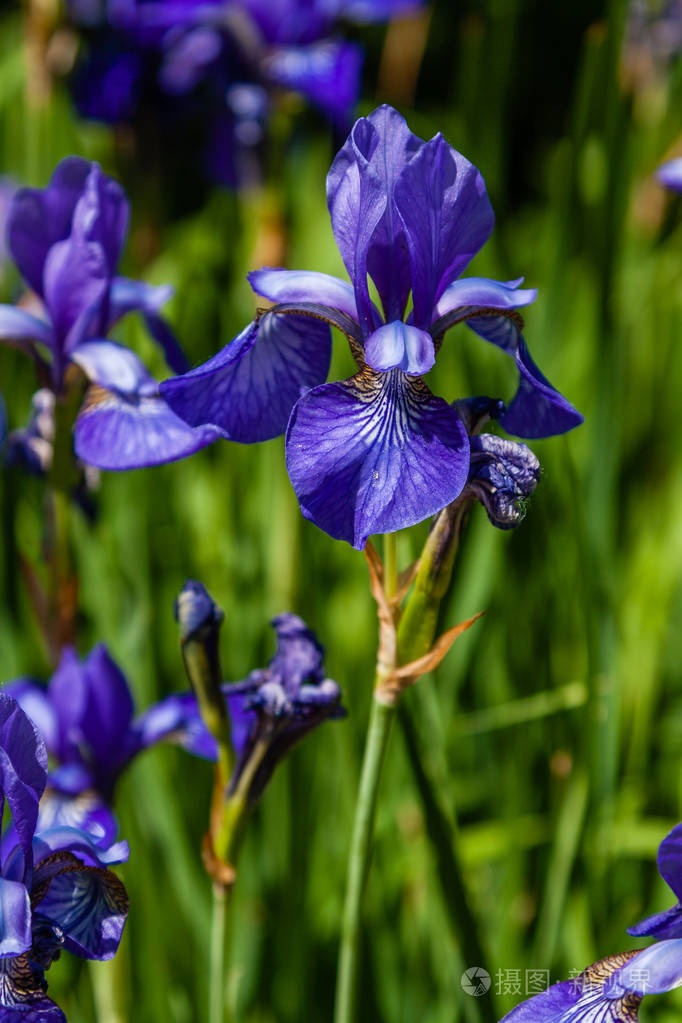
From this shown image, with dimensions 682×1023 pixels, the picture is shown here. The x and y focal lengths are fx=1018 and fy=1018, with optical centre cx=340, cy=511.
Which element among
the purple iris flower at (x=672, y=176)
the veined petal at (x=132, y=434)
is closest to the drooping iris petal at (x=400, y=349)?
the veined petal at (x=132, y=434)

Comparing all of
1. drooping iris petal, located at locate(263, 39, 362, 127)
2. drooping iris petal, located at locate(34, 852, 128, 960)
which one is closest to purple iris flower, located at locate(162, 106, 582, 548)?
drooping iris petal, located at locate(34, 852, 128, 960)

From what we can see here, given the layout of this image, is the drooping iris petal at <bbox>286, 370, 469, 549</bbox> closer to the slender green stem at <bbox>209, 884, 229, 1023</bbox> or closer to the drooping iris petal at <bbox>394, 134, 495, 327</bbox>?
the drooping iris petal at <bbox>394, 134, 495, 327</bbox>

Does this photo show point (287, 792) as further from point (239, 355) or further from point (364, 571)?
point (239, 355)

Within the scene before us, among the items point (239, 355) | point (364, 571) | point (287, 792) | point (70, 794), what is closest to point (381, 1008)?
point (287, 792)

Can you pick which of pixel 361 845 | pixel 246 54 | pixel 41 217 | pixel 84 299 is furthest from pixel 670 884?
pixel 246 54

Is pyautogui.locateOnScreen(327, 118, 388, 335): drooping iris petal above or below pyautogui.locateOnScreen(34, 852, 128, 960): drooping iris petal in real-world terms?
above

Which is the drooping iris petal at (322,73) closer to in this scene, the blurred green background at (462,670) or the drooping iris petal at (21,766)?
the blurred green background at (462,670)
